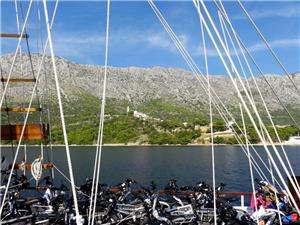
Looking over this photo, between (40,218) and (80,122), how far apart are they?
6506 inches

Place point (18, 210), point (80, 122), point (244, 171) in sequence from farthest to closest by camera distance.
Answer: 1. point (80, 122)
2. point (244, 171)
3. point (18, 210)

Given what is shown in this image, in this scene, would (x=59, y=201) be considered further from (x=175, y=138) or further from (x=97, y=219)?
(x=175, y=138)

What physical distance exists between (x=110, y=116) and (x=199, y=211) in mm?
172392

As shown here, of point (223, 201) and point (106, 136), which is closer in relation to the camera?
point (223, 201)

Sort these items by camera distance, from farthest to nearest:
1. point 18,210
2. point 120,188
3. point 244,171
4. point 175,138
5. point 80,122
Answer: point 80,122 → point 175,138 → point 244,171 → point 120,188 → point 18,210

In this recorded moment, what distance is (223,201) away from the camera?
9414 millimetres

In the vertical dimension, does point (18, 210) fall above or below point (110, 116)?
below

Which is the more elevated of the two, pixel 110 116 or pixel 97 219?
pixel 110 116

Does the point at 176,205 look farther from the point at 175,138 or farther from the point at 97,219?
the point at 175,138

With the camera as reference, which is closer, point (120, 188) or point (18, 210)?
point (18, 210)

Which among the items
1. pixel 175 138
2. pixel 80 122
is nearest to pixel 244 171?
pixel 175 138

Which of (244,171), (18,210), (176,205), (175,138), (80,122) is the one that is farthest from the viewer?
(80,122)

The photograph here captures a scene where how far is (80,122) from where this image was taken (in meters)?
172

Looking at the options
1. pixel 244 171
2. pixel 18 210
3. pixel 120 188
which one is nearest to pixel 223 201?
pixel 120 188
